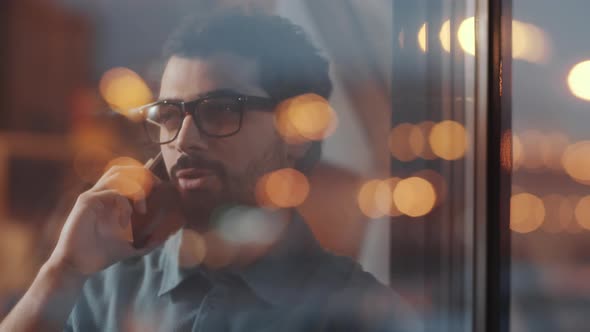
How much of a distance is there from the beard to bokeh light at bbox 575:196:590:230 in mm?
683

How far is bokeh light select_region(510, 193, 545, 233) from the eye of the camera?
116 cm

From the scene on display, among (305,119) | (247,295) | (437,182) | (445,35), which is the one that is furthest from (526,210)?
(247,295)

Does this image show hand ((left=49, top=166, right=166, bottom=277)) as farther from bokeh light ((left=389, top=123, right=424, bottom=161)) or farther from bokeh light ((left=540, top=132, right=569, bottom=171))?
bokeh light ((left=540, top=132, right=569, bottom=171))

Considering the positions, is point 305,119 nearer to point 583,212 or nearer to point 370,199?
point 370,199

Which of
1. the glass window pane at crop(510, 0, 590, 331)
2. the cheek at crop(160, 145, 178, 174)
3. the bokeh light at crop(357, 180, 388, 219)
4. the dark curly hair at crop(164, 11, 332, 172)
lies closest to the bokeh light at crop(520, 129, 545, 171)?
the glass window pane at crop(510, 0, 590, 331)

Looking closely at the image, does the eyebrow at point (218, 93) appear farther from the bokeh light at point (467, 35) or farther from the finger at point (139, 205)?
the bokeh light at point (467, 35)

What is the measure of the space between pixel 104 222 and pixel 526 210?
3.00ft

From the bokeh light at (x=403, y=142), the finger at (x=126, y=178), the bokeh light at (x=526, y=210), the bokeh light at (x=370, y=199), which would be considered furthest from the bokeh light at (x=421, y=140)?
the finger at (x=126, y=178)

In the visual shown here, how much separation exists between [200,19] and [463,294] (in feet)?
2.70

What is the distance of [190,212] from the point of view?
1047 mm

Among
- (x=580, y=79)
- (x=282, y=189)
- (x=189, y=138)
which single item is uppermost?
(x=580, y=79)

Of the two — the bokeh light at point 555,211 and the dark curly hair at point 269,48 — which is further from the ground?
the dark curly hair at point 269,48

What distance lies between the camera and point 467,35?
116 cm

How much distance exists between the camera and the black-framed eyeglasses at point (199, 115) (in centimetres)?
102
